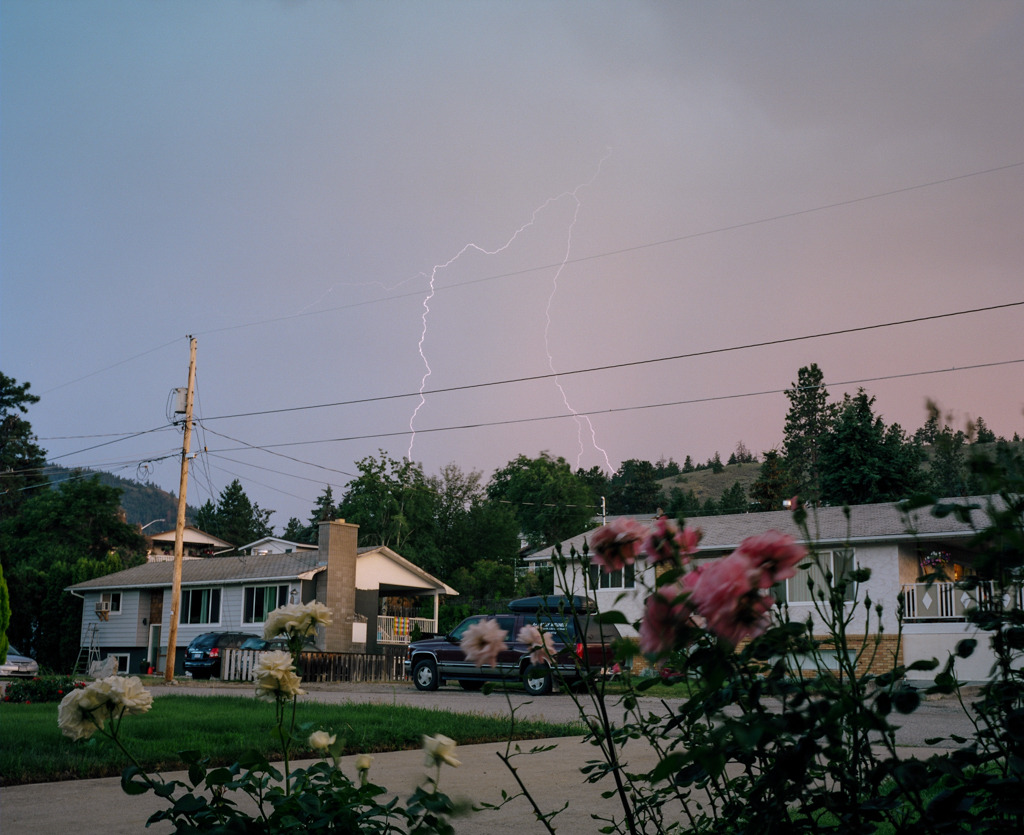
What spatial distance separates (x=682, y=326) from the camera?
23.3 metres

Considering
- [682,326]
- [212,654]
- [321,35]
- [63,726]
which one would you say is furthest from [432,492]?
[63,726]

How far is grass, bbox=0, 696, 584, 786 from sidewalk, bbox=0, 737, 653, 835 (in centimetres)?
32

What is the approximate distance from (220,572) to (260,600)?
10.3 ft

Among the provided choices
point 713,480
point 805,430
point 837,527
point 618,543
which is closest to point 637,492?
point 805,430

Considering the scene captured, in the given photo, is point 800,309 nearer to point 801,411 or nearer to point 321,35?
point 321,35

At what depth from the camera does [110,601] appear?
37688 millimetres

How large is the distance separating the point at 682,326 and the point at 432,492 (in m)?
43.5

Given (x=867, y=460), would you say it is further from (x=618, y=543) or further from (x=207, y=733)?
(x=618, y=543)

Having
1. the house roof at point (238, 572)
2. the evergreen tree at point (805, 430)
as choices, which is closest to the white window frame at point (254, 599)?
the house roof at point (238, 572)

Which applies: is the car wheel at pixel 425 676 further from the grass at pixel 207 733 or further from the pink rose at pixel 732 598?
the pink rose at pixel 732 598

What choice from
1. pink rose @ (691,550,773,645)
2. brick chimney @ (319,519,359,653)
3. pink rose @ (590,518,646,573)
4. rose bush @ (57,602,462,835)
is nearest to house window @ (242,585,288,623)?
brick chimney @ (319,519,359,653)

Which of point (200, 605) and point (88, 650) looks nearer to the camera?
point (88, 650)

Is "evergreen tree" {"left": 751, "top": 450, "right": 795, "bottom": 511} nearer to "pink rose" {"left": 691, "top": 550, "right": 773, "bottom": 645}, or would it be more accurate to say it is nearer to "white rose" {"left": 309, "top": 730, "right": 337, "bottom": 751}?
"white rose" {"left": 309, "top": 730, "right": 337, "bottom": 751}

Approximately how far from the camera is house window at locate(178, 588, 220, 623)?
36.2 m
